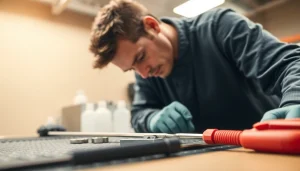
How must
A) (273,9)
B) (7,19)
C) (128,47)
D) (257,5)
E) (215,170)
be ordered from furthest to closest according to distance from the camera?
(273,9) < (257,5) < (7,19) < (128,47) < (215,170)

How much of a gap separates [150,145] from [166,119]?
21.0 inches

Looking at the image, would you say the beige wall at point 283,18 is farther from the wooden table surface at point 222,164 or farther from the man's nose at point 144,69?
the wooden table surface at point 222,164

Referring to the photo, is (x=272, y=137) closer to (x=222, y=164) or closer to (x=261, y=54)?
(x=222, y=164)

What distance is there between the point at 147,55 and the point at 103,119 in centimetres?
95

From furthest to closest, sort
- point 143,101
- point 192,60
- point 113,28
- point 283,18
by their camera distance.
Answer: point 283,18, point 143,101, point 192,60, point 113,28

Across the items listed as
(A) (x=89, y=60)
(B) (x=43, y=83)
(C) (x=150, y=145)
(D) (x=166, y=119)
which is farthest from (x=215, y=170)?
(A) (x=89, y=60)

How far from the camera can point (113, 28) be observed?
36.0 inches

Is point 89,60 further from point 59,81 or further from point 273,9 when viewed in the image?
point 273,9

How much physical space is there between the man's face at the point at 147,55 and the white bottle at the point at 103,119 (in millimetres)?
860

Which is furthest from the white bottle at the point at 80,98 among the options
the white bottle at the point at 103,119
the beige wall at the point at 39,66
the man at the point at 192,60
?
the man at the point at 192,60

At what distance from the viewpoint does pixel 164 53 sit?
1.01 m

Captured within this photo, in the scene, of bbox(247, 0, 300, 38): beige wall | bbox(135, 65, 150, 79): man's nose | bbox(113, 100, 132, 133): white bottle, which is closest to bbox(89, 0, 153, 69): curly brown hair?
bbox(135, 65, 150, 79): man's nose

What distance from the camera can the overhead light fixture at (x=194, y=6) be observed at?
2.04 meters

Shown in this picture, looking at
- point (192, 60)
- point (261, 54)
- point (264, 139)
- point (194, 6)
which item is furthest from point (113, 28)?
point (194, 6)
